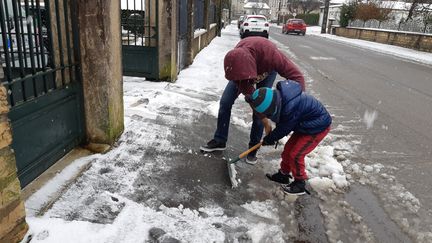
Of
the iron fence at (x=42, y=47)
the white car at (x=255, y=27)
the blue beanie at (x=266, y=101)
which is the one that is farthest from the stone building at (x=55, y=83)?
the white car at (x=255, y=27)

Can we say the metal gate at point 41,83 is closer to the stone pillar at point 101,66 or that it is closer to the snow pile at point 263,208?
the stone pillar at point 101,66

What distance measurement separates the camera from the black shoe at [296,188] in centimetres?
336

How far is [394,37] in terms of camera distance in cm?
2367

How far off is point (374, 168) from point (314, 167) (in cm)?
70

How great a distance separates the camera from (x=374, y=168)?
4047mm

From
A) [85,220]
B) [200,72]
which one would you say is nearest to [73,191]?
[85,220]

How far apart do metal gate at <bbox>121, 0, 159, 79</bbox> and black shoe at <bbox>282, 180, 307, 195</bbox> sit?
183 inches

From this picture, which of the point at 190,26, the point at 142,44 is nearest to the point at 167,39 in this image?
the point at 142,44

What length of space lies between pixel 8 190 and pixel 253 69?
2.21 metres

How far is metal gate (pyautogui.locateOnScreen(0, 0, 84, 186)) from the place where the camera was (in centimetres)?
277

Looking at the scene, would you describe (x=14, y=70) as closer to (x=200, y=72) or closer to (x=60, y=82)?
(x=60, y=82)

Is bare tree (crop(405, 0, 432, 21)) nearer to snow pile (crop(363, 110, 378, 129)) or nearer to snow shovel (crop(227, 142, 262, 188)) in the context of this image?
snow pile (crop(363, 110, 378, 129))

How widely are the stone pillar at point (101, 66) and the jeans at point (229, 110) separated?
1.18 m

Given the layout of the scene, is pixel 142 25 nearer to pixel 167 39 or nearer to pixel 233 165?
pixel 167 39
